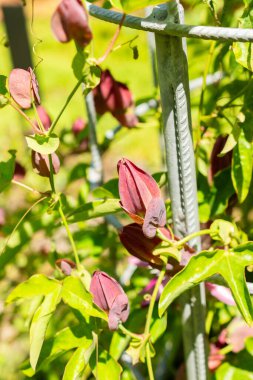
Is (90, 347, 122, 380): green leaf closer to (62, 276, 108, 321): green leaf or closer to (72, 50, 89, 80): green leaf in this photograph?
(62, 276, 108, 321): green leaf

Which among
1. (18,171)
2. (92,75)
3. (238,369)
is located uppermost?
(92,75)

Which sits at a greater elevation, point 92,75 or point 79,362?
point 92,75

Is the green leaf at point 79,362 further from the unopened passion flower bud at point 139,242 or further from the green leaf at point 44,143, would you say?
the green leaf at point 44,143

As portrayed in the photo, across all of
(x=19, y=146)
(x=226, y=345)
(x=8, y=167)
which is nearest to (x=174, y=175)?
(x=8, y=167)

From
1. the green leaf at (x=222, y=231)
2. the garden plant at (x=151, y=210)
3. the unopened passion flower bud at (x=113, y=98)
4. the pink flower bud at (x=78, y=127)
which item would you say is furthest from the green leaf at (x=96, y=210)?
the pink flower bud at (x=78, y=127)

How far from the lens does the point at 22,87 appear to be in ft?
1.92

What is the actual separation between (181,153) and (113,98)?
0.82 ft

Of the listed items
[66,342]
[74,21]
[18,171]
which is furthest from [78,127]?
[66,342]

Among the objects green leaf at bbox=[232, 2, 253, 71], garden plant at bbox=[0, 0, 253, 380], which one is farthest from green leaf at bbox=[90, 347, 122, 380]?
green leaf at bbox=[232, 2, 253, 71]

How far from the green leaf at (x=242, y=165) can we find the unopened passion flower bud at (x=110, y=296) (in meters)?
0.17

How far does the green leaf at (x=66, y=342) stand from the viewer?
26.9 inches

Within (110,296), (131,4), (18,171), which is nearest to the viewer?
(131,4)

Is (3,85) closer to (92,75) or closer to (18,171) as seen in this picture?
(92,75)

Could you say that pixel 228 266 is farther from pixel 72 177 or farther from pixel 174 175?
pixel 72 177
